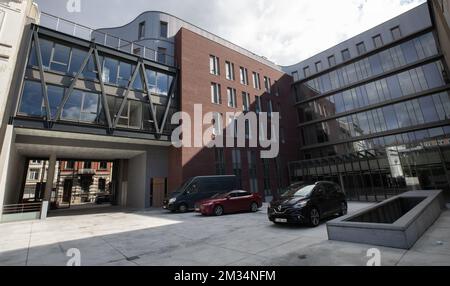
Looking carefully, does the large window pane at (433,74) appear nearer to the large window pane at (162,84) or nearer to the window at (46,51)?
the large window pane at (162,84)

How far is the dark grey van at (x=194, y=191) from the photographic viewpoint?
16.0m

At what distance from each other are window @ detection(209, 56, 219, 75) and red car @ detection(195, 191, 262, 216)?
15.3 meters

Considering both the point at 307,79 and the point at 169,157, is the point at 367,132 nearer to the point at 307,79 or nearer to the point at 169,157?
the point at 307,79

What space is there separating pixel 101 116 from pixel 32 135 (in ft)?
15.0

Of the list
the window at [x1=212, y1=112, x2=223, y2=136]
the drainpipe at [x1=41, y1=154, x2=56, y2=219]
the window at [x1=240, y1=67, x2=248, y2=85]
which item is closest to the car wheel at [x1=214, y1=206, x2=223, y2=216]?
the window at [x1=212, y1=112, x2=223, y2=136]

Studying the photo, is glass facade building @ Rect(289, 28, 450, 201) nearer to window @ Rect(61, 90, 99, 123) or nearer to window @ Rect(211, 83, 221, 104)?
window @ Rect(211, 83, 221, 104)

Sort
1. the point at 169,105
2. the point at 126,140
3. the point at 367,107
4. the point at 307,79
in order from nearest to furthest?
the point at 126,140
the point at 169,105
the point at 367,107
the point at 307,79

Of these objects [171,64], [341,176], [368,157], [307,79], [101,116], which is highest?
[307,79]

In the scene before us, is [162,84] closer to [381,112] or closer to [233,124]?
[233,124]

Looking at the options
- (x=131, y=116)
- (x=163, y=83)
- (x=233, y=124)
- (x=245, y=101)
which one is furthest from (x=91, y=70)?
(x=245, y=101)

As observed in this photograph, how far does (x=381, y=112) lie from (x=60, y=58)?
105 ft

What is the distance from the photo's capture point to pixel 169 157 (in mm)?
21484


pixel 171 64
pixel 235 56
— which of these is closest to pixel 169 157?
pixel 171 64

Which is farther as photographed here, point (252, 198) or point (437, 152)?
point (437, 152)
